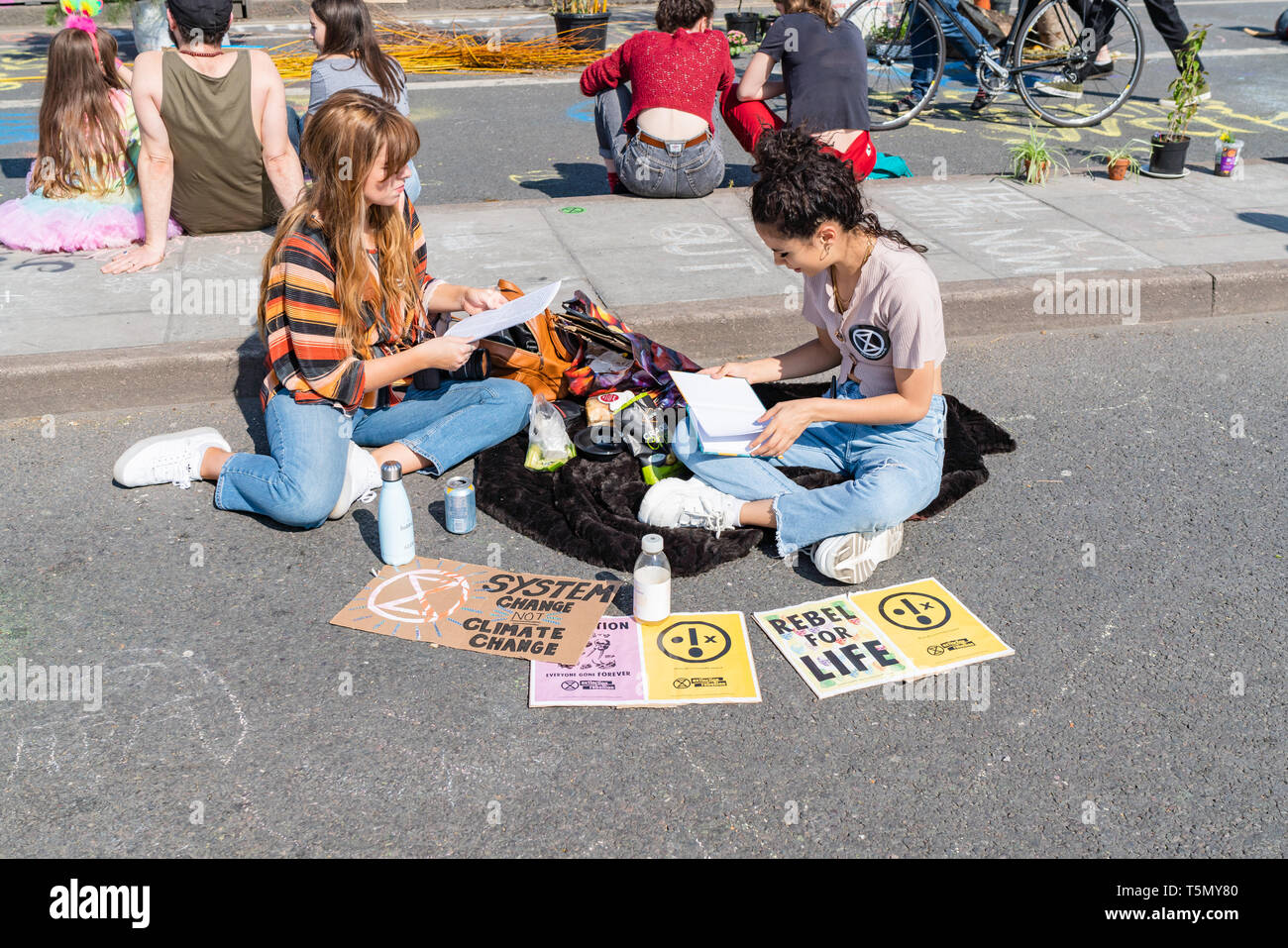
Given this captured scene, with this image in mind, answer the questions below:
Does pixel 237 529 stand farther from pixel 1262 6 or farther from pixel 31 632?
pixel 1262 6

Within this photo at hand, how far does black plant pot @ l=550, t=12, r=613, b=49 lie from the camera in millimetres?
12125

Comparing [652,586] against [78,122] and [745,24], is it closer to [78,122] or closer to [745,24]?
[78,122]

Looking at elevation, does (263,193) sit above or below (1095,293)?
above

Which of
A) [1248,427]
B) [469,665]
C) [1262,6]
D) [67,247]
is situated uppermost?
[1262,6]

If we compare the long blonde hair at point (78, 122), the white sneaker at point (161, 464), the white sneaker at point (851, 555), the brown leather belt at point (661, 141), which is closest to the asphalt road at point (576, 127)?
the brown leather belt at point (661, 141)

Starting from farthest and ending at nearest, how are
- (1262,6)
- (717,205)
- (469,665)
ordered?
(1262,6)
(717,205)
(469,665)

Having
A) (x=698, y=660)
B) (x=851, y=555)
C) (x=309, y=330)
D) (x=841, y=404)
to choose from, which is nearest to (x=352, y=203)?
(x=309, y=330)

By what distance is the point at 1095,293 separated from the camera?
18.0 feet

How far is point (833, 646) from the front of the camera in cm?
309

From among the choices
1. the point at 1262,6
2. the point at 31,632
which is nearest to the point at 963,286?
the point at 31,632

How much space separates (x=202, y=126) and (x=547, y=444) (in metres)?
2.85

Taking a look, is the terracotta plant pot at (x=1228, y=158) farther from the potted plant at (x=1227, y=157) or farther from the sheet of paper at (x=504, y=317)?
the sheet of paper at (x=504, y=317)

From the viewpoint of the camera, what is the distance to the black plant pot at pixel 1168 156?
701cm

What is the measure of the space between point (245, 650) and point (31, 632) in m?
0.64
